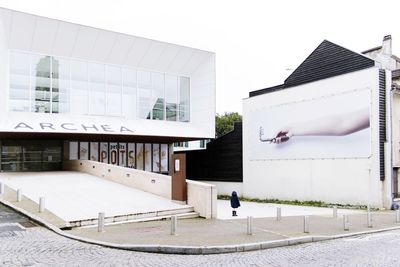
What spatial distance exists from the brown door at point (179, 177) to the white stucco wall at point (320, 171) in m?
11.3

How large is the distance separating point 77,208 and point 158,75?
803 inches

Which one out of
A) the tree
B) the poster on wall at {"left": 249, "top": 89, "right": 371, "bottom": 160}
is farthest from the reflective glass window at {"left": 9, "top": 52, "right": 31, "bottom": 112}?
the tree

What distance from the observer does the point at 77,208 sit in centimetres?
1540

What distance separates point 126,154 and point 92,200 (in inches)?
722

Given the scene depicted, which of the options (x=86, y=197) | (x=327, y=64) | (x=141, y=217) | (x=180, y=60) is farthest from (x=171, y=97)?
(x=141, y=217)

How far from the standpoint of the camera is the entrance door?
101 ft

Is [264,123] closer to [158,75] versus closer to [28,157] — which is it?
[158,75]

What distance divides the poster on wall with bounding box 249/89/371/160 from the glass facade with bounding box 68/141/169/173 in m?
9.37

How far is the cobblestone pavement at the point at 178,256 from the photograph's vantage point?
855 cm

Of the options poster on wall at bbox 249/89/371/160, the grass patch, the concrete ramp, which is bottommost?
the grass patch

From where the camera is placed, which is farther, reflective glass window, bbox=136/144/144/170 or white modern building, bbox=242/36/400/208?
reflective glass window, bbox=136/144/144/170

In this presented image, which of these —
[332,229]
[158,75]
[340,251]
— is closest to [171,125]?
[158,75]

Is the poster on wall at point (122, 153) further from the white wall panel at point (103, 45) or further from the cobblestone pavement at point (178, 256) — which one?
the cobblestone pavement at point (178, 256)

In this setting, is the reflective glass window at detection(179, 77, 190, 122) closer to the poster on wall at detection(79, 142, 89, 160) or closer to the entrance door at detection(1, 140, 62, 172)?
the poster on wall at detection(79, 142, 89, 160)
